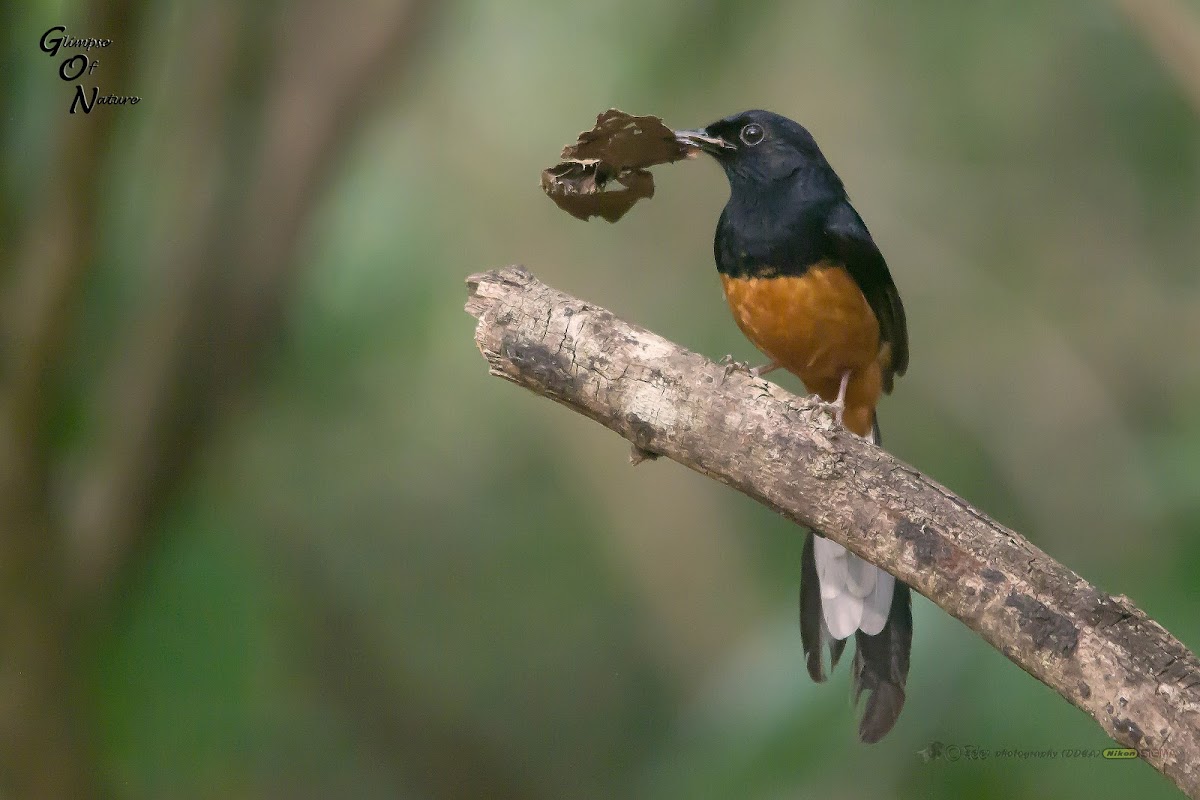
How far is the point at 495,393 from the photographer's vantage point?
6.38 metres

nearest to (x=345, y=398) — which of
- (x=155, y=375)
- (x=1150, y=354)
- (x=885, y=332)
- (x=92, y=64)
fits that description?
(x=155, y=375)

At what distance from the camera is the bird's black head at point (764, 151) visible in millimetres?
3398

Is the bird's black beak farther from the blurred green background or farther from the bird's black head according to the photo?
the blurred green background

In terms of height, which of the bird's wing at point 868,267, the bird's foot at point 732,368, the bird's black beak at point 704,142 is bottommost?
the bird's foot at point 732,368

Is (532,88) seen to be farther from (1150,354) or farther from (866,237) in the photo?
(1150,354)

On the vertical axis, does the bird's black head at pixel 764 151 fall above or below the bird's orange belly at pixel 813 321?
above

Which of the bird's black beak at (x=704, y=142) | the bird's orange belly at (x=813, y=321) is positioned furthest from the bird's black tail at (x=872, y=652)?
the bird's black beak at (x=704, y=142)

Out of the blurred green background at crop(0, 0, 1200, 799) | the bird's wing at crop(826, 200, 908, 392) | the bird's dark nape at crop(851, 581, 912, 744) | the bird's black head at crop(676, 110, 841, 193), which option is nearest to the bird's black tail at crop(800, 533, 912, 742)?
the bird's dark nape at crop(851, 581, 912, 744)

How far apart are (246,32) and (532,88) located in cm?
172

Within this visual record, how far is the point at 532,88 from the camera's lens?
5609 millimetres

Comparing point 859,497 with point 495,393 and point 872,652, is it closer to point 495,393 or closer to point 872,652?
point 872,652

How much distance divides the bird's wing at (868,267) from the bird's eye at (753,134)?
32cm

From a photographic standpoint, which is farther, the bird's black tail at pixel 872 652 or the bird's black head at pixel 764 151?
the bird's black head at pixel 764 151

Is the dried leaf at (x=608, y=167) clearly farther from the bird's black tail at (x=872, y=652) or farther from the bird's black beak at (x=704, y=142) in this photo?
the bird's black tail at (x=872, y=652)
